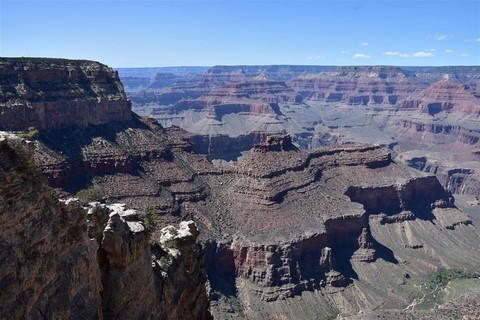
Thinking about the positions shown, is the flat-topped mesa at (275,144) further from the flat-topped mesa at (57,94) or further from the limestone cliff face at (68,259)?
the limestone cliff face at (68,259)

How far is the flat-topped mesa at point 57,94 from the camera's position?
81062 mm

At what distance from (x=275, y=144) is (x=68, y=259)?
87249mm

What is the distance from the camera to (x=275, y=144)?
109m

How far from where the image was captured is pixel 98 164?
287 feet

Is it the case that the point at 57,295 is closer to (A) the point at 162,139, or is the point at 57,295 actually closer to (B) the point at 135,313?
(B) the point at 135,313

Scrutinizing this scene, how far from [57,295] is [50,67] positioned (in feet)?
250

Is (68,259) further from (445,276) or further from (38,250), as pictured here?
(445,276)

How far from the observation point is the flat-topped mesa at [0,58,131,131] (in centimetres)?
8106

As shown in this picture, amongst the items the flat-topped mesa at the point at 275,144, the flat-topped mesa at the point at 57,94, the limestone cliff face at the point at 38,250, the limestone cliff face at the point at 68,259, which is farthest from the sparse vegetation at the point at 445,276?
the limestone cliff face at the point at 38,250

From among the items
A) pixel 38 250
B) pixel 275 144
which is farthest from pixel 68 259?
pixel 275 144

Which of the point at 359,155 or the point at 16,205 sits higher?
the point at 16,205

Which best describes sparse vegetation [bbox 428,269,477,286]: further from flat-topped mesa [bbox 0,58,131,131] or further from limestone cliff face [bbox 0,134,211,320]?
limestone cliff face [bbox 0,134,211,320]

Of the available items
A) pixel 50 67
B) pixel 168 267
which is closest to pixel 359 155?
pixel 50 67

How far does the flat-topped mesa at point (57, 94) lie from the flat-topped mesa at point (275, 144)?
2905cm
